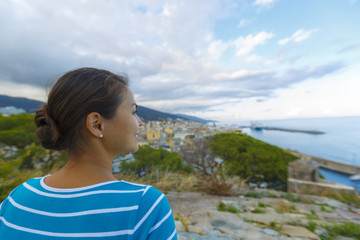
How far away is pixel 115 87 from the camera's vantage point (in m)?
0.71

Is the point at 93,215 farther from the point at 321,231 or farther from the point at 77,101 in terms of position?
the point at 321,231

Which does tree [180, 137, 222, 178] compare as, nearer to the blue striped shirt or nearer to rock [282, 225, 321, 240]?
rock [282, 225, 321, 240]

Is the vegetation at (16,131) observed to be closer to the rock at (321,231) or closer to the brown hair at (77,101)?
the brown hair at (77,101)

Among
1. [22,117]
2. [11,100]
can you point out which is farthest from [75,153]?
[11,100]

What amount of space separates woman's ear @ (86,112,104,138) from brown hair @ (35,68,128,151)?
18 millimetres

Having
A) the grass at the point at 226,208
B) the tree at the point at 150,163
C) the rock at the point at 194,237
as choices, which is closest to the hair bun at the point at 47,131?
the rock at the point at 194,237

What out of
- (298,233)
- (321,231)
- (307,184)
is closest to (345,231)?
(321,231)

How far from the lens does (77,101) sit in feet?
2.12

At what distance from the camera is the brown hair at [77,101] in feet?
2.14

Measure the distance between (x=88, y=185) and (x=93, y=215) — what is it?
107 mm

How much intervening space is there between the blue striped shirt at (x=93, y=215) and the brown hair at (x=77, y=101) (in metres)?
0.23

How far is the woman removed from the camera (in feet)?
1.60

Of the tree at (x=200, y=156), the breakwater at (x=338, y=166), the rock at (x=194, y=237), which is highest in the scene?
the rock at (x=194, y=237)

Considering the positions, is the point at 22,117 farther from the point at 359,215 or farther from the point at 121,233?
the point at 359,215
